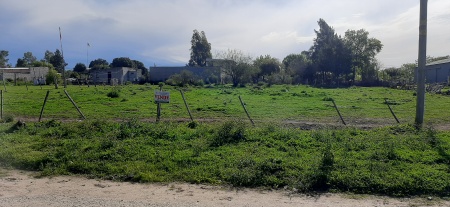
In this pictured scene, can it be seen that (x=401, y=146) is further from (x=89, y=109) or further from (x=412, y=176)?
(x=89, y=109)

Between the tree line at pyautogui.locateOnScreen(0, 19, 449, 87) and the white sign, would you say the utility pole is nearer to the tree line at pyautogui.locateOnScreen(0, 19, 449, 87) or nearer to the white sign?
the white sign

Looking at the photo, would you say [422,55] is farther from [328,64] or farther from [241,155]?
[328,64]

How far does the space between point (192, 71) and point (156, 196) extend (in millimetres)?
70565

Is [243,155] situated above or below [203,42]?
below

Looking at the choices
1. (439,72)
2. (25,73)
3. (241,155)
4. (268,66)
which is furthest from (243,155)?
(25,73)

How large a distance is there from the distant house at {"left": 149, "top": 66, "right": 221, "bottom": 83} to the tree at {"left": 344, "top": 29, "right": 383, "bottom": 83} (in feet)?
84.6

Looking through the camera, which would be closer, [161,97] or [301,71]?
[161,97]

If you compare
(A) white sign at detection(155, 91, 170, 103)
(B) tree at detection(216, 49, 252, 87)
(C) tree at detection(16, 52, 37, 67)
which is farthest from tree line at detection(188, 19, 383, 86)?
(C) tree at detection(16, 52, 37, 67)

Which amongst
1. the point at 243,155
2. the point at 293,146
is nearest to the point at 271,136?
the point at 293,146

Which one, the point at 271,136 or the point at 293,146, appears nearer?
the point at 293,146

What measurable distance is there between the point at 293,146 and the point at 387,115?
1049cm

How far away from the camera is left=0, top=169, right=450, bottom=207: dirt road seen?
6.09 meters

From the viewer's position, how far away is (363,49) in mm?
69750

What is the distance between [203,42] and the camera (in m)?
96.8
